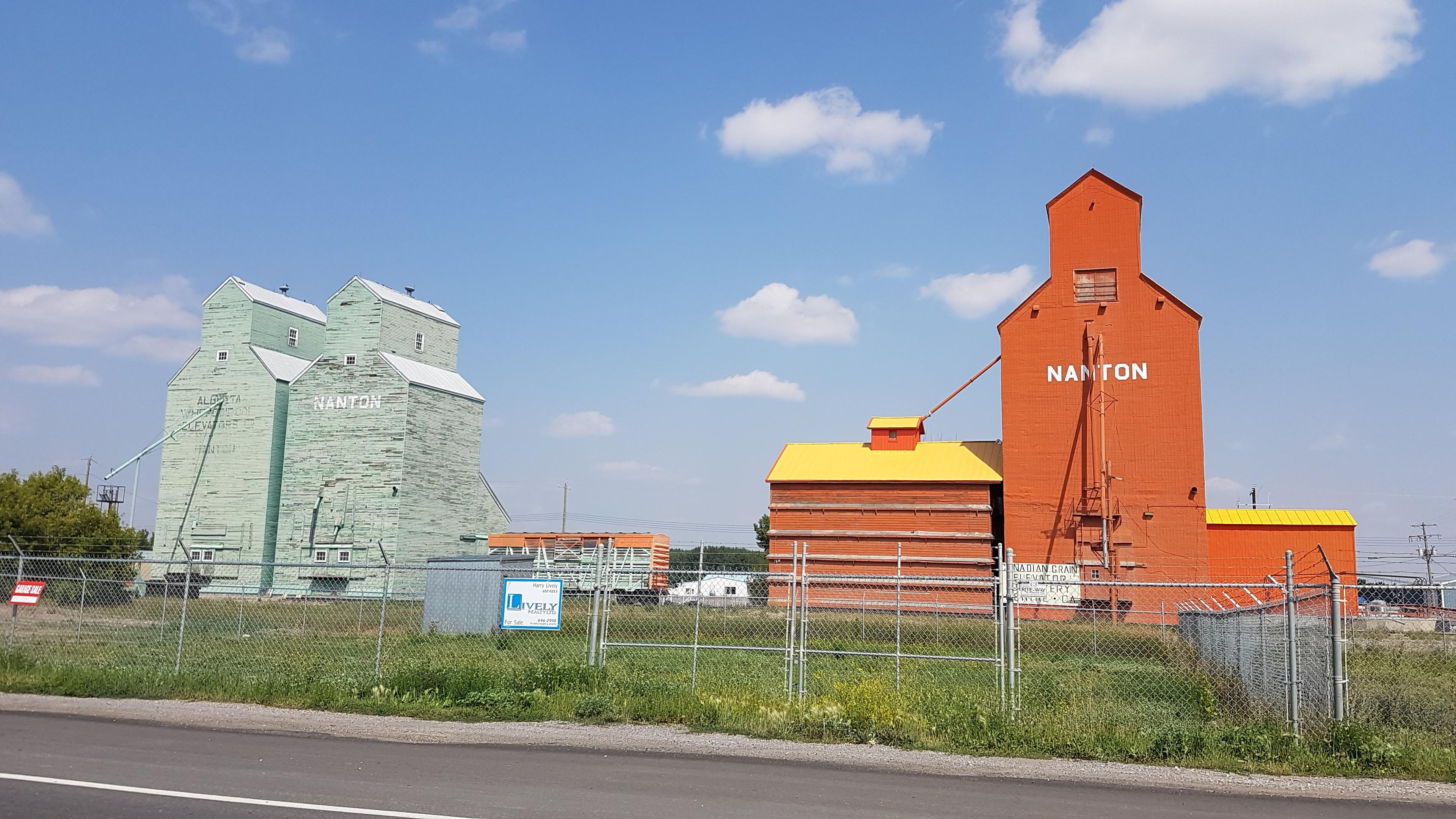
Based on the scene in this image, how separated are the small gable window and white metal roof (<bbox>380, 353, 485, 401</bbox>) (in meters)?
31.7

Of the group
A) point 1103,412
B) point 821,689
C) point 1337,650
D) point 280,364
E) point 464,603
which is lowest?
point 821,689

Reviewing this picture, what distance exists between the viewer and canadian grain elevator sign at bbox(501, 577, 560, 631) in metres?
15.1

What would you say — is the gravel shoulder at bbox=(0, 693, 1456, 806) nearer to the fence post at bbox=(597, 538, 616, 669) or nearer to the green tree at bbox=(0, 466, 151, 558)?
the fence post at bbox=(597, 538, 616, 669)

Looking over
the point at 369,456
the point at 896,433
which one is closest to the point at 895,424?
the point at 896,433

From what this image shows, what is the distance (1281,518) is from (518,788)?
39128 mm

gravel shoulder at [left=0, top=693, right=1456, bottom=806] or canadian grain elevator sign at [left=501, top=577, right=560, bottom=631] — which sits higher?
canadian grain elevator sign at [left=501, top=577, right=560, bottom=631]

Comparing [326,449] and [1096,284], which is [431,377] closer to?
[326,449]

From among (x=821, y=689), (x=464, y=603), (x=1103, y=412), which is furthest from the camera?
(x=1103, y=412)

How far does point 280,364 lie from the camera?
53.0 m

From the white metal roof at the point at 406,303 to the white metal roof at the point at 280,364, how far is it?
17.8ft

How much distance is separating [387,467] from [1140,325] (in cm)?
3509

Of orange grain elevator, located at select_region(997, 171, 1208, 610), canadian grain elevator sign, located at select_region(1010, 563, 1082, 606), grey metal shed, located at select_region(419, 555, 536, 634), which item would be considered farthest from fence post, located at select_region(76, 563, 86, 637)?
orange grain elevator, located at select_region(997, 171, 1208, 610)

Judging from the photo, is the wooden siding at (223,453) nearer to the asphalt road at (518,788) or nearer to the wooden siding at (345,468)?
the wooden siding at (345,468)

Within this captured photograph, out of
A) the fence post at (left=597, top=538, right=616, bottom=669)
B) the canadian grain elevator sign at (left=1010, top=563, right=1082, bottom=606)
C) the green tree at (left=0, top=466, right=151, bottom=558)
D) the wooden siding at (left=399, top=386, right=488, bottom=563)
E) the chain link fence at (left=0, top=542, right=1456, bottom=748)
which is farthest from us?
the wooden siding at (left=399, top=386, right=488, bottom=563)
